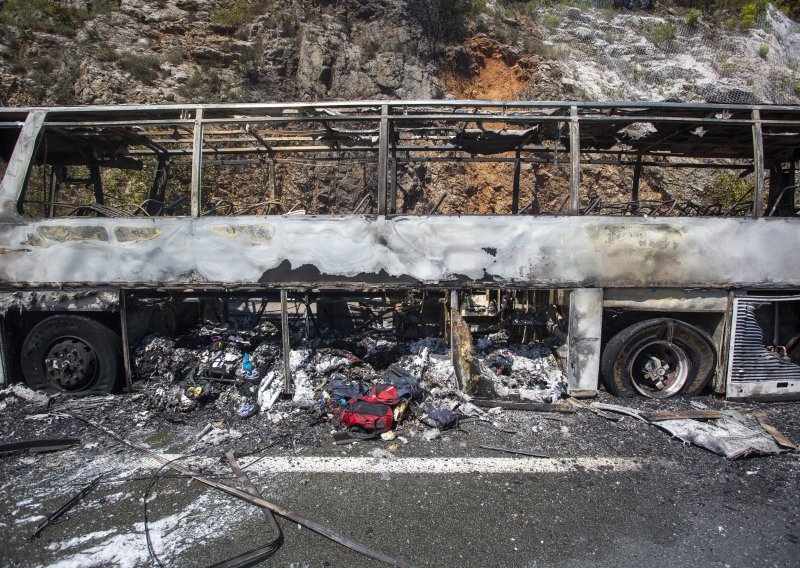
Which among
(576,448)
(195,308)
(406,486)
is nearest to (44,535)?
(406,486)

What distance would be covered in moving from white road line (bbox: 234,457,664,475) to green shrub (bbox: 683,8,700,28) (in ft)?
65.2

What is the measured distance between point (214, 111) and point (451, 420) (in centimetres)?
397

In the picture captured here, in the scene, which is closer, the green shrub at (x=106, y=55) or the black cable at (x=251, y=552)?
the black cable at (x=251, y=552)

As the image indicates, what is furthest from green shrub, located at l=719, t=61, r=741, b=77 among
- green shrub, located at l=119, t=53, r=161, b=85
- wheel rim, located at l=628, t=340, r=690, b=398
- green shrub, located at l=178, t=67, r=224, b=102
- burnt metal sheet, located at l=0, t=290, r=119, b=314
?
burnt metal sheet, located at l=0, t=290, r=119, b=314

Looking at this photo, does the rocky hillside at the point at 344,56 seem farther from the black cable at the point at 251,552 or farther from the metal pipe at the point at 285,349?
the black cable at the point at 251,552

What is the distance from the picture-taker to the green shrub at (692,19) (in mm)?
16812

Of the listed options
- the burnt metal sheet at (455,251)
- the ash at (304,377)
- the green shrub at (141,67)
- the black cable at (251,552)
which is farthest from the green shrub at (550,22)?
the black cable at (251,552)

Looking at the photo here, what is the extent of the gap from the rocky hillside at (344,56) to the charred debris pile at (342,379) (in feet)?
34.2

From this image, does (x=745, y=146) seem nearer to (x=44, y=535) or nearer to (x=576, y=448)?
(x=576, y=448)

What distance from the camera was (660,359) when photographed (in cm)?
472

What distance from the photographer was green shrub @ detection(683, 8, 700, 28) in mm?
16812

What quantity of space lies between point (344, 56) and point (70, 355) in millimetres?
12193

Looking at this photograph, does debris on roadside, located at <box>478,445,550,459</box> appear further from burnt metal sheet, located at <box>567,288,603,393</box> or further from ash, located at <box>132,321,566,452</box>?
burnt metal sheet, located at <box>567,288,603,393</box>

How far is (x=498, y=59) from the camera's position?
1509cm
